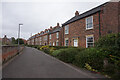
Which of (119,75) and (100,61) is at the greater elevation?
(100,61)

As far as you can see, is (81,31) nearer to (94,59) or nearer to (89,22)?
(89,22)

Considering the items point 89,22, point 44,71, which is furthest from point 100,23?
point 44,71

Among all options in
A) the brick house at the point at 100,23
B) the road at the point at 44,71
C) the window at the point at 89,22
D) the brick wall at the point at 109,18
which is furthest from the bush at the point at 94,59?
the window at the point at 89,22

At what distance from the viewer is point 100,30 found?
9.38m

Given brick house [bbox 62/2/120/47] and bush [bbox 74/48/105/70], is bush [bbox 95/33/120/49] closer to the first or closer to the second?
Answer: bush [bbox 74/48/105/70]

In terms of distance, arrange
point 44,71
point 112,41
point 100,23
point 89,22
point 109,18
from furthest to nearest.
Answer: point 89,22, point 109,18, point 100,23, point 112,41, point 44,71

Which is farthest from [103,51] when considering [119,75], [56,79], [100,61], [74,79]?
[56,79]

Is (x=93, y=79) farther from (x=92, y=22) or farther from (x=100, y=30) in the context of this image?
(x=92, y=22)

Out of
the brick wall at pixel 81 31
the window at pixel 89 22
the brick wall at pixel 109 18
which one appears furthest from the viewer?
the window at pixel 89 22

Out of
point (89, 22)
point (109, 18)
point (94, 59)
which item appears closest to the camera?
point (94, 59)

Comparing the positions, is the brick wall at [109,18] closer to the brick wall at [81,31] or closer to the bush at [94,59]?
the brick wall at [81,31]

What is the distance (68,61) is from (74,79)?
3247mm

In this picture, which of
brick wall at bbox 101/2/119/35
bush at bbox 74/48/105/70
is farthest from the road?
brick wall at bbox 101/2/119/35

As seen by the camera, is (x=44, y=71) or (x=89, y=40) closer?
(x=44, y=71)
